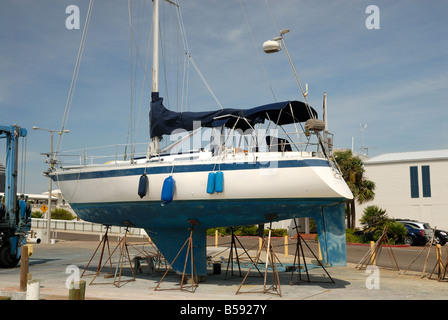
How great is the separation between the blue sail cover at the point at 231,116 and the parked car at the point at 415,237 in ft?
61.3

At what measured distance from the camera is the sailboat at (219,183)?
11250mm

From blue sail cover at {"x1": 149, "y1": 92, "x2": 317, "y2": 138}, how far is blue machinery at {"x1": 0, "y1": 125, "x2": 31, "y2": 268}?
6.35 metres

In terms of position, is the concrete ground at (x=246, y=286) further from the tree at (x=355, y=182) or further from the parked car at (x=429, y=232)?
the tree at (x=355, y=182)

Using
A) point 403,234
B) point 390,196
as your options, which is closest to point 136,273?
point 403,234

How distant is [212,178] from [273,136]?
2329mm

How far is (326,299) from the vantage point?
1011cm

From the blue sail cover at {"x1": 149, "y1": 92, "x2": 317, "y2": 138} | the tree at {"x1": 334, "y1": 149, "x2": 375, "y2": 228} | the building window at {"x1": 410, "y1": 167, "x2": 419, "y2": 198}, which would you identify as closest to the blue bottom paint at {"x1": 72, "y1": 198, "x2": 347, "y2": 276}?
the blue sail cover at {"x1": 149, "y1": 92, "x2": 317, "y2": 138}

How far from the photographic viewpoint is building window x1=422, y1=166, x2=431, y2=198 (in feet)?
120

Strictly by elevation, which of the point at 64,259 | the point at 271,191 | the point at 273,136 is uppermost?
the point at 273,136

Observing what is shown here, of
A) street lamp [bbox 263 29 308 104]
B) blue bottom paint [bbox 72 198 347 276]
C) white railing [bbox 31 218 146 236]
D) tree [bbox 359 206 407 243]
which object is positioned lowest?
white railing [bbox 31 218 146 236]

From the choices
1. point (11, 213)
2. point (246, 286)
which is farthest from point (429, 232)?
point (11, 213)

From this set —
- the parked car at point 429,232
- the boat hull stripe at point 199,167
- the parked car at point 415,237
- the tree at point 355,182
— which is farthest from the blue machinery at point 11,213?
the tree at point 355,182

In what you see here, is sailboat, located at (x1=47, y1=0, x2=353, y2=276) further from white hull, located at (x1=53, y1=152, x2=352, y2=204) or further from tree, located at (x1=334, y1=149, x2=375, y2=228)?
tree, located at (x1=334, y1=149, x2=375, y2=228)
